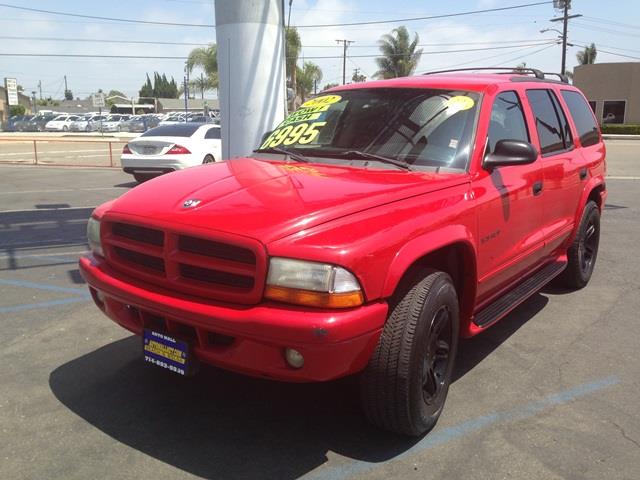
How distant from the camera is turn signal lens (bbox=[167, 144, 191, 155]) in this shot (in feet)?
42.7

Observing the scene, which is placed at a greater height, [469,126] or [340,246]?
[469,126]

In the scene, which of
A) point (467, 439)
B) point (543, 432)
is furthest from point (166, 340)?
point (543, 432)

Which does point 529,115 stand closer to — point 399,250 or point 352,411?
point 399,250

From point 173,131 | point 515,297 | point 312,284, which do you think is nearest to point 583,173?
point 515,297

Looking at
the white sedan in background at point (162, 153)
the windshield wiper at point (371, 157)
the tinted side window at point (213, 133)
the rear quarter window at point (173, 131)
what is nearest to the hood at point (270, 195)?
the windshield wiper at point (371, 157)

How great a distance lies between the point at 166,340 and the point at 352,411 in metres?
1.15

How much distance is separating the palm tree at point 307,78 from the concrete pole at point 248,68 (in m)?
43.3

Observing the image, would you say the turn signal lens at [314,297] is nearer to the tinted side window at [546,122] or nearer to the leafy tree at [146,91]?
the tinted side window at [546,122]

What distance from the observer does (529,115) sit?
4.38 meters

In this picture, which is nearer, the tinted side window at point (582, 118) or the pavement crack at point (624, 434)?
the pavement crack at point (624, 434)

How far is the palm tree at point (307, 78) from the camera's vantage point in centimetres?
5024

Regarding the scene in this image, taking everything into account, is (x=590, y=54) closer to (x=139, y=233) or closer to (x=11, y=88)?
(x=11, y=88)

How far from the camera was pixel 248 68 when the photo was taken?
730 cm

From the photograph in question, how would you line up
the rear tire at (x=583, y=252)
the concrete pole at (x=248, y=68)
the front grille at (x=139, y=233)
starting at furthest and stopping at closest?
the concrete pole at (x=248, y=68) < the rear tire at (x=583, y=252) < the front grille at (x=139, y=233)
